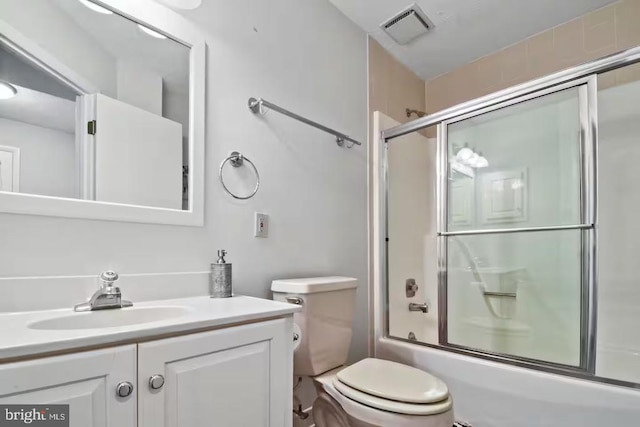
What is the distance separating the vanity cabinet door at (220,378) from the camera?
0.72 metres

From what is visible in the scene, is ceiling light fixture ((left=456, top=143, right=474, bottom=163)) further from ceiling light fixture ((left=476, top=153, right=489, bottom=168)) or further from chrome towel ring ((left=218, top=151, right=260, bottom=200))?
chrome towel ring ((left=218, top=151, right=260, bottom=200))

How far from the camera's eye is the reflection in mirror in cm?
93

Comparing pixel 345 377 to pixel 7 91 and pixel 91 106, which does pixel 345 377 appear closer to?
pixel 91 106

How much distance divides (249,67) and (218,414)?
4.25 feet

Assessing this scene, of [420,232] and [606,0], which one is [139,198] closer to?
[420,232]

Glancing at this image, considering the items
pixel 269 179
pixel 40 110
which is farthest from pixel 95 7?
pixel 269 179

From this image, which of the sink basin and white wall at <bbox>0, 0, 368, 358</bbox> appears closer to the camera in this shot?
the sink basin

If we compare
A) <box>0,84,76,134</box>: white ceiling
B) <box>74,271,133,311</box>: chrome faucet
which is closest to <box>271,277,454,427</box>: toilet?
<box>74,271,133,311</box>: chrome faucet

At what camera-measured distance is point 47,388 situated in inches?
23.6

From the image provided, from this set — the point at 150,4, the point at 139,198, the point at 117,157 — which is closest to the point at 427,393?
the point at 139,198

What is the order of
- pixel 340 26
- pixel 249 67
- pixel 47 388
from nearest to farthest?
pixel 47 388 → pixel 249 67 → pixel 340 26

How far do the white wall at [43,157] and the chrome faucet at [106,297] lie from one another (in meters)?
0.25

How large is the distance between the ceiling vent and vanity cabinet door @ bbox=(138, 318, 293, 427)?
1843mm

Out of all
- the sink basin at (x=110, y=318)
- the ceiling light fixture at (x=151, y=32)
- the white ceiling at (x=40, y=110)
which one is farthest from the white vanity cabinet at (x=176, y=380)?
the ceiling light fixture at (x=151, y=32)
